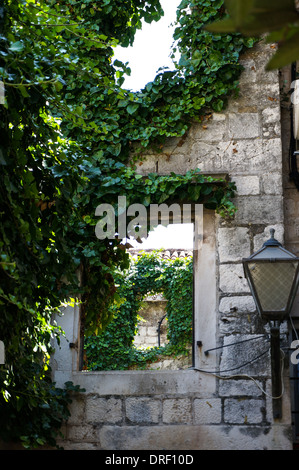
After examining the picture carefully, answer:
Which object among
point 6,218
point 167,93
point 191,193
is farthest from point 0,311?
point 167,93

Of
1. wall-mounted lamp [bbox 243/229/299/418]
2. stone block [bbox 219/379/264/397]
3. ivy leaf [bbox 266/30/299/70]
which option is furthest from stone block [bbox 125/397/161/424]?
ivy leaf [bbox 266/30/299/70]

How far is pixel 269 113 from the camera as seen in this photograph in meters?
4.66

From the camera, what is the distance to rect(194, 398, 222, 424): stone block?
4.11 meters

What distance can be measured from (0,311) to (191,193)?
1760mm

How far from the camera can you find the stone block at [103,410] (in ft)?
13.8

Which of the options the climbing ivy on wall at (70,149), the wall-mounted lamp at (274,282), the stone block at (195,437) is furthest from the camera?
the stone block at (195,437)

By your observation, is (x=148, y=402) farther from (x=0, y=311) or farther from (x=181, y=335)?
(x=181, y=335)

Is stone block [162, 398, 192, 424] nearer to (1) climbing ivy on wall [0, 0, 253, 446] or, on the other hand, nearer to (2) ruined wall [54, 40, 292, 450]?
(2) ruined wall [54, 40, 292, 450]

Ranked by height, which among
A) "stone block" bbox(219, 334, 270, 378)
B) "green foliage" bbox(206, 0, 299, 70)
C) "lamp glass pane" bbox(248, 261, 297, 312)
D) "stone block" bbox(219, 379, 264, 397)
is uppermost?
"lamp glass pane" bbox(248, 261, 297, 312)

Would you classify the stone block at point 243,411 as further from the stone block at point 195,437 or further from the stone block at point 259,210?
the stone block at point 259,210

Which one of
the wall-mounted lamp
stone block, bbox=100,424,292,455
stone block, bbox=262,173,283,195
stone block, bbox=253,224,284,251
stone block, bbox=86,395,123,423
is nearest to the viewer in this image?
the wall-mounted lamp

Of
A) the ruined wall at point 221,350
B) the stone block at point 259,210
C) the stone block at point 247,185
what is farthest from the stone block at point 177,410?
the stone block at point 247,185

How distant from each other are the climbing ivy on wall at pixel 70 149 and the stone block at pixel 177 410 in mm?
676

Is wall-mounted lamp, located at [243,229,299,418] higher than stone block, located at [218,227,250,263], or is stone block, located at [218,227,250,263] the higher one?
stone block, located at [218,227,250,263]
